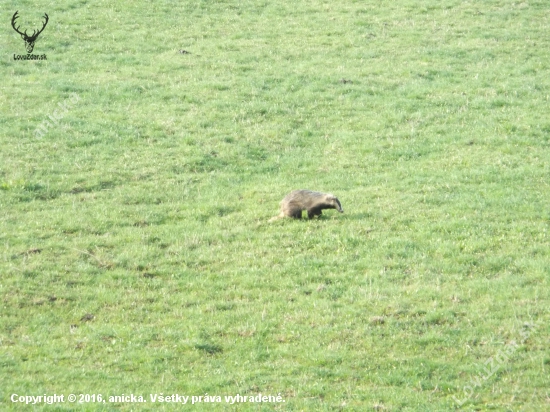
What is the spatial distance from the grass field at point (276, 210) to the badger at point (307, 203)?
0.38m

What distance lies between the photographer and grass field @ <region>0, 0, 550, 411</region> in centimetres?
1386

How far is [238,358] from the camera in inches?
560

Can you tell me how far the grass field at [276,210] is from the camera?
13859 mm

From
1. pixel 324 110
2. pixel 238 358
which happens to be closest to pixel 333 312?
pixel 238 358

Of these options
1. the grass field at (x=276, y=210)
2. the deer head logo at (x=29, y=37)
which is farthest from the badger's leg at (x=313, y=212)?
the deer head logo at (x=29, y=37)

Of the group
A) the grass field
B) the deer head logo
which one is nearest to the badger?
the grass field

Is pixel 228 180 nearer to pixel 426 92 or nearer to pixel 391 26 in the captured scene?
pixel 426 92

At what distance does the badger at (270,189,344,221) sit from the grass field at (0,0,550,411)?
0.38m

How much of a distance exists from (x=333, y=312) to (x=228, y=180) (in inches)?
329

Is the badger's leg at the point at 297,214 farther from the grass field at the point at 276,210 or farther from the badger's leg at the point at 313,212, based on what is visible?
the grass field at the point at 276,210

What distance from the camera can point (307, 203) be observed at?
66.0ft

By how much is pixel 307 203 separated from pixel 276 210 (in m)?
1.19

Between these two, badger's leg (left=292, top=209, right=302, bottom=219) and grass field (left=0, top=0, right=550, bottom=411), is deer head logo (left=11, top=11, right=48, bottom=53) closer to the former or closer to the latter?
grass field (left=0, top=0, right=550, bottom=411)

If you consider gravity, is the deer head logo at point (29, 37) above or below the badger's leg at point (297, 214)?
above
